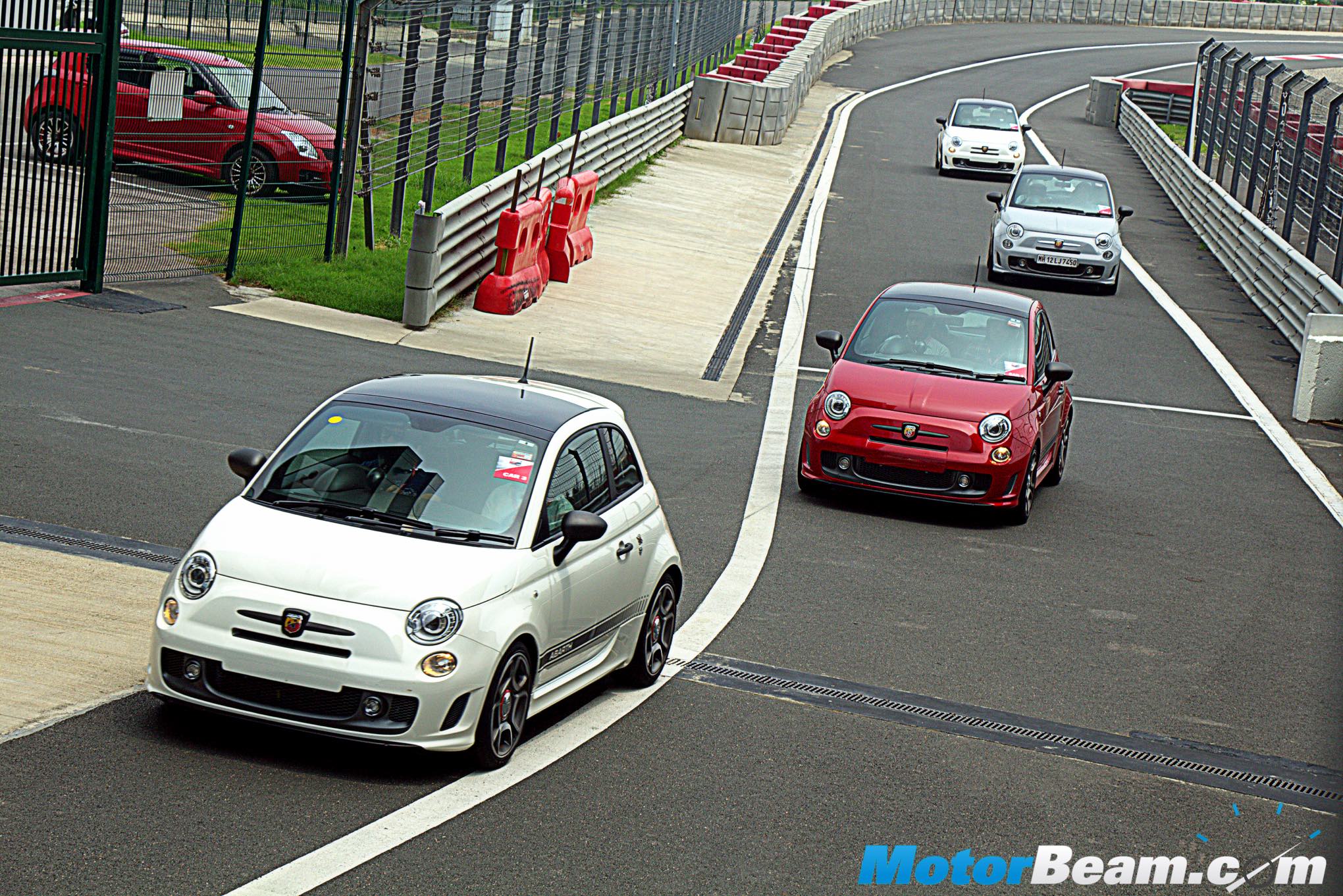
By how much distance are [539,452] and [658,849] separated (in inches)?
81.2

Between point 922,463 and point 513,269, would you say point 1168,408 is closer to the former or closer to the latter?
point 922,463

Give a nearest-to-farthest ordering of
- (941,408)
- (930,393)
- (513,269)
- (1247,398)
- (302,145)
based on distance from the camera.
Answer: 1. (941,408)
2. (930,393)
3. (1247,398)
4. (513,269)
5. (302,145)

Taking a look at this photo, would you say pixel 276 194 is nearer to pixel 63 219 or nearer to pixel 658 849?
pixel 63 219

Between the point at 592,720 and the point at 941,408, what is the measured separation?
6.03 metres

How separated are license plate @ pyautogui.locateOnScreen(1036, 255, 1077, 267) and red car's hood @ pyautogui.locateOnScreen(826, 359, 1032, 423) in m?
12.5

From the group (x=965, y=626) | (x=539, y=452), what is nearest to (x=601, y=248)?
(x=965, y=626)

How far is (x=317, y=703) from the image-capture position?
22.5ft

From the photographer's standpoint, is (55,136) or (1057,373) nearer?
(1057,373)

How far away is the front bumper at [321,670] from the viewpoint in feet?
22.3

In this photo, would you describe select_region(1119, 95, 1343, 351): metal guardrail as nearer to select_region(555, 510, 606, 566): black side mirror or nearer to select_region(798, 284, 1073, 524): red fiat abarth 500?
select_region(798, 284, 1073, 524): red fiat abarth 500

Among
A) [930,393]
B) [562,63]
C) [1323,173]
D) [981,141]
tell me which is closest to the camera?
[930,393]

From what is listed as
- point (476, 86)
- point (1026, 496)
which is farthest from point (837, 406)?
point (476, 86)

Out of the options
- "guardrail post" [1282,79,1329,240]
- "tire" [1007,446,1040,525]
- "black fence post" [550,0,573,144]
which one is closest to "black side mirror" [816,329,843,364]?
"tire" [1007,446,1040,525]

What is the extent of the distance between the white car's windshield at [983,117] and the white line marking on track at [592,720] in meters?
19.5
